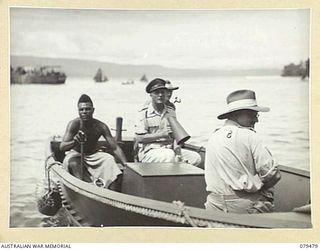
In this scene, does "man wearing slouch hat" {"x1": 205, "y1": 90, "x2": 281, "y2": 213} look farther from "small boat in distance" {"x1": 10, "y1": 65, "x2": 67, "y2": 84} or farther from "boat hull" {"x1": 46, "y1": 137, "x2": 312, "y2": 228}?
"small boat in distance" {"x1": 10, "y1": 65, "x2": 67, "y2": 84}

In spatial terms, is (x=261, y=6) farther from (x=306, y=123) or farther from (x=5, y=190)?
(x=5, y=190)

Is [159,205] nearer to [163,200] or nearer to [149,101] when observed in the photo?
[163,200]

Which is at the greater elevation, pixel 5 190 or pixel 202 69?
pixel 202 69

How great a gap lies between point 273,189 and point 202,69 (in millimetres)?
170

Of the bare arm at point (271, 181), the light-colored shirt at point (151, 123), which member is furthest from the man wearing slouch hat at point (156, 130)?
the bare arm at point (271, 181)

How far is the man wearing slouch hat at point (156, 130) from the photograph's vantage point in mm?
741

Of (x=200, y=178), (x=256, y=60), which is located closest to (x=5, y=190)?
(x=200, y=178)

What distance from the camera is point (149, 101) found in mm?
744

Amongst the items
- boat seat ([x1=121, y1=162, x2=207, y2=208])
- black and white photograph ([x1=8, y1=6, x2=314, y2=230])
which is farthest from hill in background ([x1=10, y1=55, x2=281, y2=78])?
boat seat ([x1=121, y1=162, x2=207, y2=208])

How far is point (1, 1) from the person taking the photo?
2.41 feet

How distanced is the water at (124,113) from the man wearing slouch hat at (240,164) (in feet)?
0.03

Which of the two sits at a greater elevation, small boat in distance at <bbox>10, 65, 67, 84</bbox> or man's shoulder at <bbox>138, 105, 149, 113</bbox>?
small boat in distance at <bbox>10, 65, 67, 84</bbox>

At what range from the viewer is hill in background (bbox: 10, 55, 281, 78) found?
2.40 ft

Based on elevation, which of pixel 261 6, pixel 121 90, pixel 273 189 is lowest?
pixel 273 189
